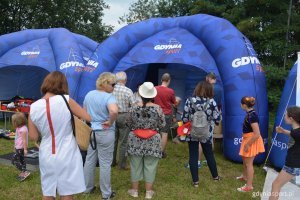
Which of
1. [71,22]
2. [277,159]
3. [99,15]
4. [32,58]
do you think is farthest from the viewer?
[99,15]

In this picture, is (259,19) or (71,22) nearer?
(259,19)

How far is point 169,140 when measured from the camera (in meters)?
8.19

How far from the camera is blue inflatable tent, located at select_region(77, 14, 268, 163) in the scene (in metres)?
6.28

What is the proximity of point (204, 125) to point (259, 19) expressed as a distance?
474 inches

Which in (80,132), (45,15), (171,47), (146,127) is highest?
(45,15)

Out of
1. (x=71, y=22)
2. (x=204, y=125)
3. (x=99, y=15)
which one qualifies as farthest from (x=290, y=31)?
(x=99, y=15)

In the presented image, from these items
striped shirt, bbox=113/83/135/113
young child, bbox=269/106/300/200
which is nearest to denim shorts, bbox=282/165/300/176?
young child, bbox=269/106/300/200

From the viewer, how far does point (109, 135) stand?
407 cm

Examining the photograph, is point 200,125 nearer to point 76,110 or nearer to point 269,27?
point 76,110

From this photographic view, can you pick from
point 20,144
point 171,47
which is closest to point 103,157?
point 20,144

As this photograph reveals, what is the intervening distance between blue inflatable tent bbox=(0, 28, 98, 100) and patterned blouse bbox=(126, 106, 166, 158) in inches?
156

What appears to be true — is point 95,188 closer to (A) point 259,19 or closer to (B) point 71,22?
(A) point 259,19

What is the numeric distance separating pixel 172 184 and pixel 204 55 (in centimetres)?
295

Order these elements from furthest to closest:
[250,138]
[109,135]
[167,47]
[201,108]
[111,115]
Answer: [167,47], [201,108], [250,138], [109,135], [111,115]
